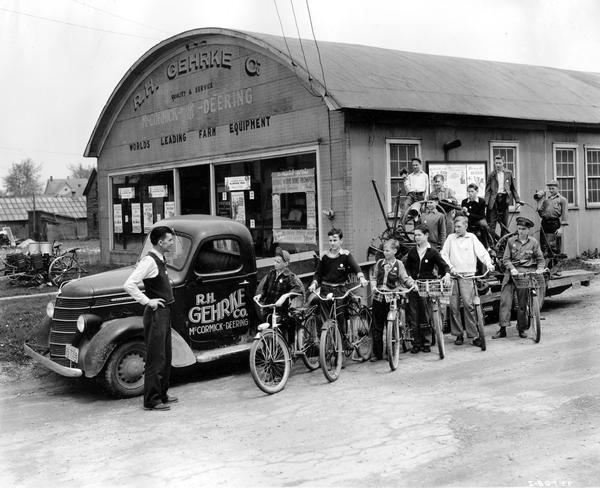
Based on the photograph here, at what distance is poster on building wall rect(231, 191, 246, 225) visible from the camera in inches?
694

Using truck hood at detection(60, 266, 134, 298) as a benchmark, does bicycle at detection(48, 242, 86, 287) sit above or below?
below

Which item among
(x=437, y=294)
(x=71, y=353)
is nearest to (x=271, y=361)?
(x=71, y=353)

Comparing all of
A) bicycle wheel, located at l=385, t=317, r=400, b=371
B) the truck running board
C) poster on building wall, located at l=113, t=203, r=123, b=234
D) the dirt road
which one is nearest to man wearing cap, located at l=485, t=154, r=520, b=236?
the dirt road

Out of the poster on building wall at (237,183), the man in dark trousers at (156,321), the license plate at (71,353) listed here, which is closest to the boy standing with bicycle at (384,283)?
the man in dark trousers at (156,321)

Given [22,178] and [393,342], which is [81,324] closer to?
[393,342]

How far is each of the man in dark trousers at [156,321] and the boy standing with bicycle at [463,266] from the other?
4.21m

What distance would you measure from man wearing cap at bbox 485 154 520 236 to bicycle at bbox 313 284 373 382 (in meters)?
5.58

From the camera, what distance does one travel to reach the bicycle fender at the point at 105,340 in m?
7.91

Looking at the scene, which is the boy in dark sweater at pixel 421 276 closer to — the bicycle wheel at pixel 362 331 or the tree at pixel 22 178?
the bicycle wheel at pixel 362 331

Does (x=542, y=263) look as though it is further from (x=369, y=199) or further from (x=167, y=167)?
(x=167, y=167)

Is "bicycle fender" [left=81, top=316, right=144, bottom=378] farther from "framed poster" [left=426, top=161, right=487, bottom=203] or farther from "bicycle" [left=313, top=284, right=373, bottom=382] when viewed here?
"framed poster" [left=426, top=161, right=487, bottom=203]

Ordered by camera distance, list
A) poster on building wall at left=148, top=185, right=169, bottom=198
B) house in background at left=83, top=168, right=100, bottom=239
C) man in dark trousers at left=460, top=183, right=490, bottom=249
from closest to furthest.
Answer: man in dark trousers at left=460, top=183, right=490, bottom=249
poster on building wall at left=148, top=185, right=169, bottom=198
house in background at left=83, top=168, right=100, bottom=239

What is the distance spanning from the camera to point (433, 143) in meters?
15.6

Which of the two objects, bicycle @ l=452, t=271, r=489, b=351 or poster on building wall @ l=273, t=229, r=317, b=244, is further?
poster on building wall @ l=273, t=229, r=317, b=244
